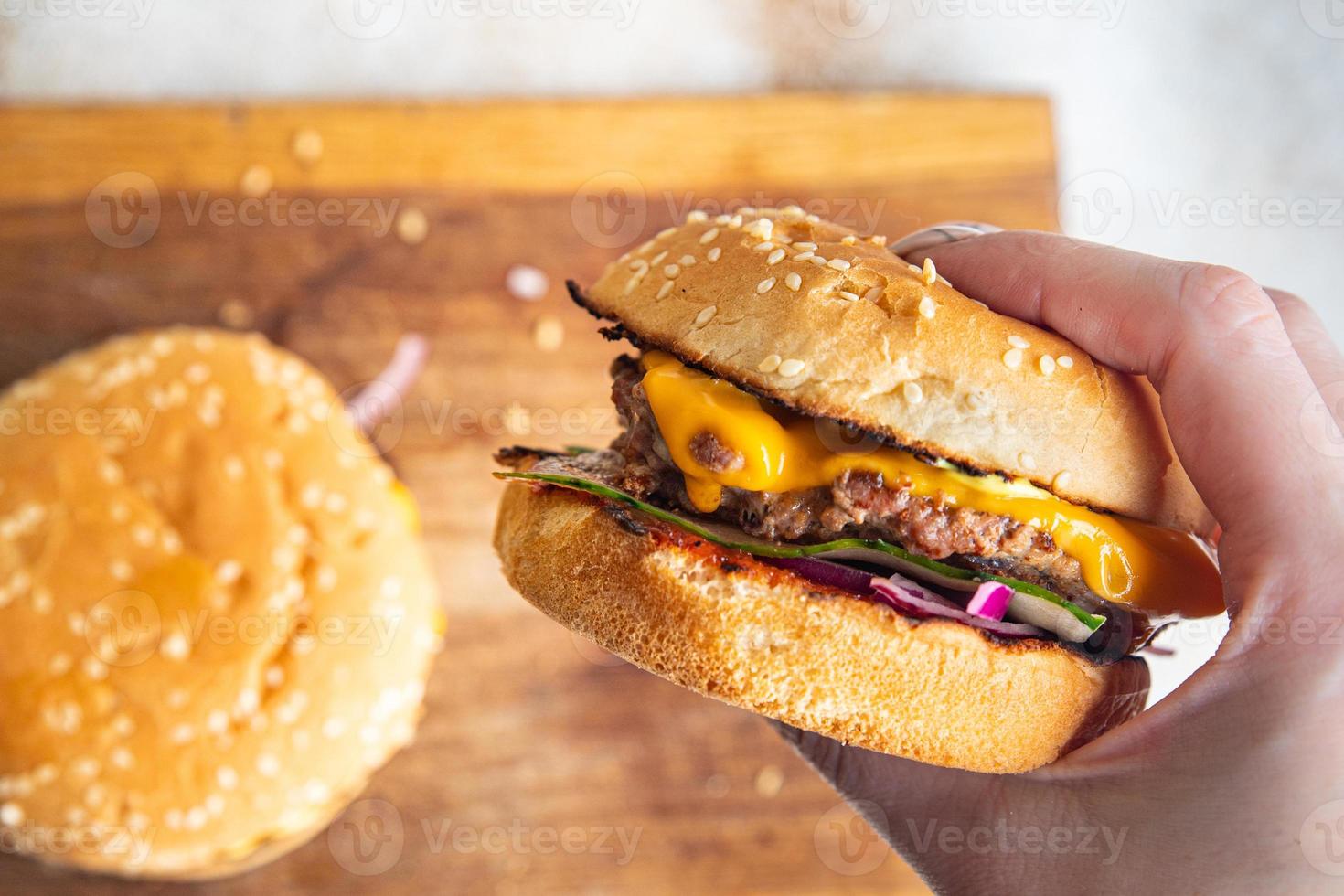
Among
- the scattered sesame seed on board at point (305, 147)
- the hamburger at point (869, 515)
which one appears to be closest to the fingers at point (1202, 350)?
the hamburger at point (869, 515)

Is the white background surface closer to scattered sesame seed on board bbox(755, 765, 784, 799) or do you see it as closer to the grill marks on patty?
scattered sesame seed on board bbox(755, 765, 784, 799)

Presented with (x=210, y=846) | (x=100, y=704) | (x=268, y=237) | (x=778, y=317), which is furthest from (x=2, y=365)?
(x=778, y=317)

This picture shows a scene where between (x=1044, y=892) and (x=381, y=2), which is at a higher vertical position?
(x=381, y=2)

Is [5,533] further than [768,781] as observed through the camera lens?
No

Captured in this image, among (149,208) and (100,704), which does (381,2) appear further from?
(100,704)

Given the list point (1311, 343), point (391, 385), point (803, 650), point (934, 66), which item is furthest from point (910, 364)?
point (934, 66)

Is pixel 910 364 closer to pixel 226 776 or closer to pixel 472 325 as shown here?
pixel 472 325
